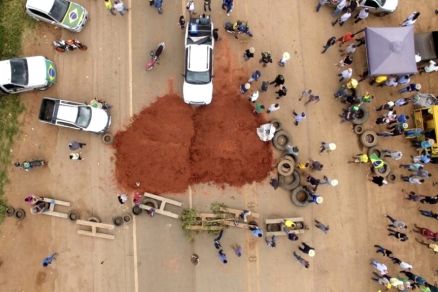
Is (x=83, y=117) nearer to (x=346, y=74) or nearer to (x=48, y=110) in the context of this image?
(x=48, y=110)

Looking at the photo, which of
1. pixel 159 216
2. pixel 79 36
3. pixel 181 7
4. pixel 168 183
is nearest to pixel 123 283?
pixel 159 216

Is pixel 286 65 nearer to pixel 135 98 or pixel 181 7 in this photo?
pixel 181 7

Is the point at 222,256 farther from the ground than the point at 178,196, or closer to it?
closer to it

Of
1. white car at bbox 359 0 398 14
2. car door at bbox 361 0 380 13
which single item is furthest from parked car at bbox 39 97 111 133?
white car at bbox 359 0 398 14

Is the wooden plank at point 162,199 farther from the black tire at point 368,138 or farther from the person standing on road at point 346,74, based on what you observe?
the person standing on road at point 346,74

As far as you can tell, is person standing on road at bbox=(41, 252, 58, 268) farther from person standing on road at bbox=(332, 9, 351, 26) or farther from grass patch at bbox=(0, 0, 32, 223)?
person standing on road at bbox=(332, 9, 351, 26)

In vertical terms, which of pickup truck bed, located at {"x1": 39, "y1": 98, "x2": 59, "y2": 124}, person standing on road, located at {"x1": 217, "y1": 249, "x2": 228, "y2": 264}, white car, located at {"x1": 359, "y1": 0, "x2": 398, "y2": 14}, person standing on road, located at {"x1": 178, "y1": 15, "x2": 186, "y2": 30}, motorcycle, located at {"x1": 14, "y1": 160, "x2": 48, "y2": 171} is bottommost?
person standing on road, located at {"x1": 217, "y1": 249, "x2": 228, "y2": 264}

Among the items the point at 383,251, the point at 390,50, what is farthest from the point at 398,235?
the point at 390,50

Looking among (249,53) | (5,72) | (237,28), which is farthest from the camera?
(237,28)
